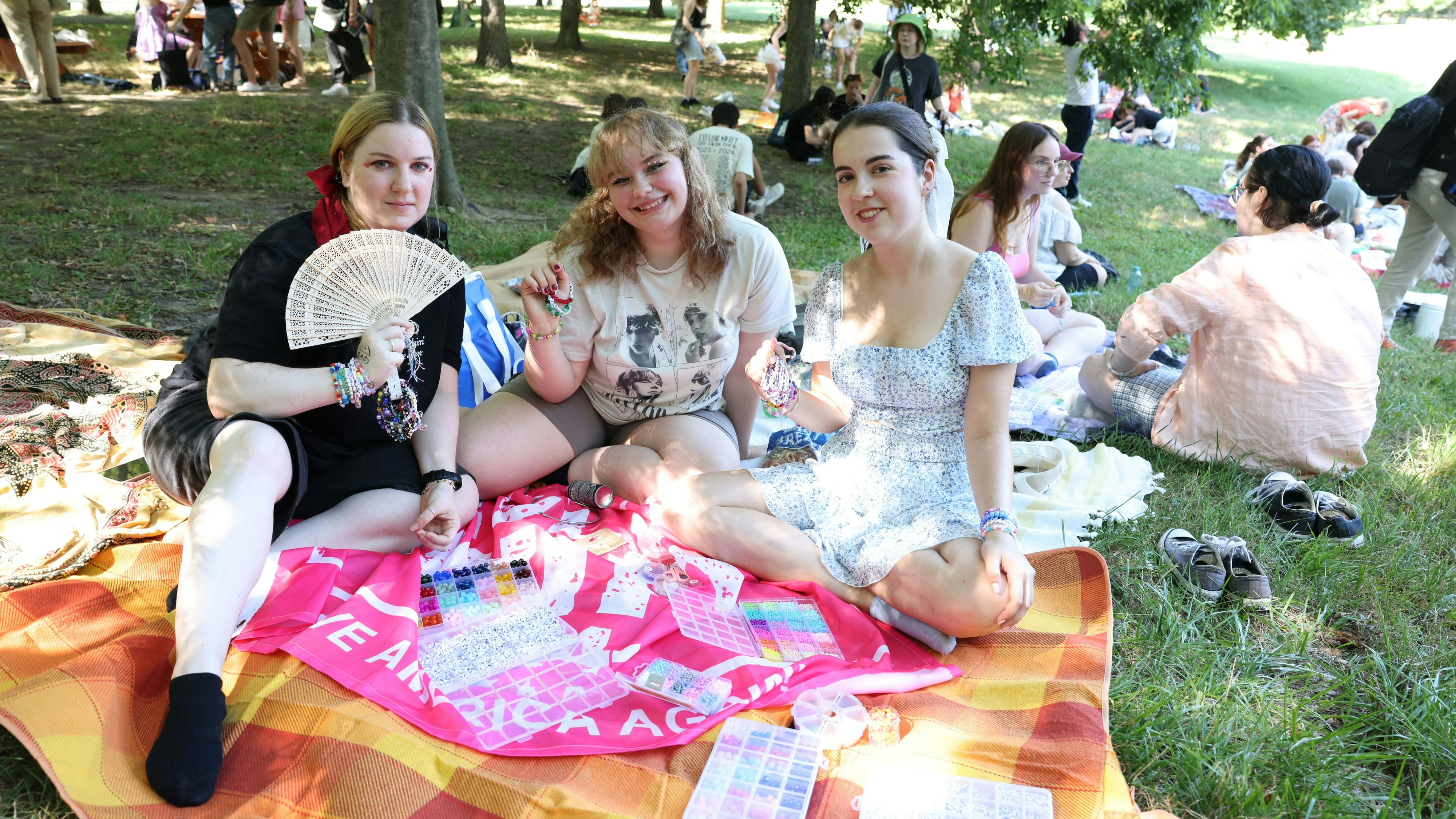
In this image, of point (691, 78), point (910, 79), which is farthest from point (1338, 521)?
point (691, 78)

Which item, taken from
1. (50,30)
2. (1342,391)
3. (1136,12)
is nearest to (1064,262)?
(1342,391)

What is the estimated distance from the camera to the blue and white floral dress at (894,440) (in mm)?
2539

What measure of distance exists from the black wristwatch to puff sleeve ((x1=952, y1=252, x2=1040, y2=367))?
154 cm

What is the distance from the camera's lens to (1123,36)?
827cm

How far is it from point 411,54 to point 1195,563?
6287 mm

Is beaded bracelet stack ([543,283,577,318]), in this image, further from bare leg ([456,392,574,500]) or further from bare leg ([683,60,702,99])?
bare leg ([683,60,702,99])

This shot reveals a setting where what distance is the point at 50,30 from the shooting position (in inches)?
365

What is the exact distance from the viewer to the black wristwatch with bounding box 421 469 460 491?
2.76 metres

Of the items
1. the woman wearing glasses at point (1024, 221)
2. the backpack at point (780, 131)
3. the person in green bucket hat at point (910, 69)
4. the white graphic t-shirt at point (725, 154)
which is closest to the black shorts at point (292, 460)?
the woman wearing glasses at point (1024, 221)

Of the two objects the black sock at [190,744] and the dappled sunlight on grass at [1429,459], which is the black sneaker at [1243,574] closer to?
the dappled sunlight on grass at [1429,459]

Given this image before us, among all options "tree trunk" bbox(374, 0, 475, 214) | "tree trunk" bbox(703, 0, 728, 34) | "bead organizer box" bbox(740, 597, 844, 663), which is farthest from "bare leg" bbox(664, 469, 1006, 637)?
"tree trunk" bbox(703, 0, 728, 34)

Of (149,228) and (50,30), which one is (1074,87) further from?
(50,30)

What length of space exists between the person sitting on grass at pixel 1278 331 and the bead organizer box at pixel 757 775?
7.74ft

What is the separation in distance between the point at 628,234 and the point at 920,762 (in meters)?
1.88
